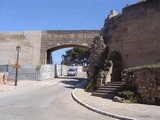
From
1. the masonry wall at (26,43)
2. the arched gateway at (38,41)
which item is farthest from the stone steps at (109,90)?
the masonry wall at (26,43)

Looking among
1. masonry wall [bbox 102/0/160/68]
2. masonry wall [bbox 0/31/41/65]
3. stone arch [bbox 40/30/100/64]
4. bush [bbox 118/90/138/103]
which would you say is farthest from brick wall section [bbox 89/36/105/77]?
masonry wall [bbox 0/31/41/65]

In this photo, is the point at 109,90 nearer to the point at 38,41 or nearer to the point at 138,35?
the point at 138,35

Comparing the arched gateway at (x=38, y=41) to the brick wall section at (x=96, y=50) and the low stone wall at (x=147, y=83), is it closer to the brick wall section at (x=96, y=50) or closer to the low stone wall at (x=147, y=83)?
the brick wall section at (x=96, y=50)

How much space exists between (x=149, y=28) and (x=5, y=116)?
40.3 ft

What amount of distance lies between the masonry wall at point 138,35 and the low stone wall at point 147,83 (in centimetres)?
352

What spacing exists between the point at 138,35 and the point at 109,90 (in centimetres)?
440

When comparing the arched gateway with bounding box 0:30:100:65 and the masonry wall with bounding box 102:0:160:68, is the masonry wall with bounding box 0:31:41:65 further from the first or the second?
the masonry wall with bounding box 102:0:160:68

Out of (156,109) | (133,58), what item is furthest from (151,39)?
(156,109)

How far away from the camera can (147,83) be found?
15.8 metres

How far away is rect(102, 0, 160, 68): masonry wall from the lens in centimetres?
2041

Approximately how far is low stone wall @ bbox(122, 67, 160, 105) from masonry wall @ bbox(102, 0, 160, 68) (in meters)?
3.52

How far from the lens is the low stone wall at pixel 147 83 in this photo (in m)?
15.3

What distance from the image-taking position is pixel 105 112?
12.7 metres

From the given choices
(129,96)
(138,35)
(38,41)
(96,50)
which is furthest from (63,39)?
(129,96)
